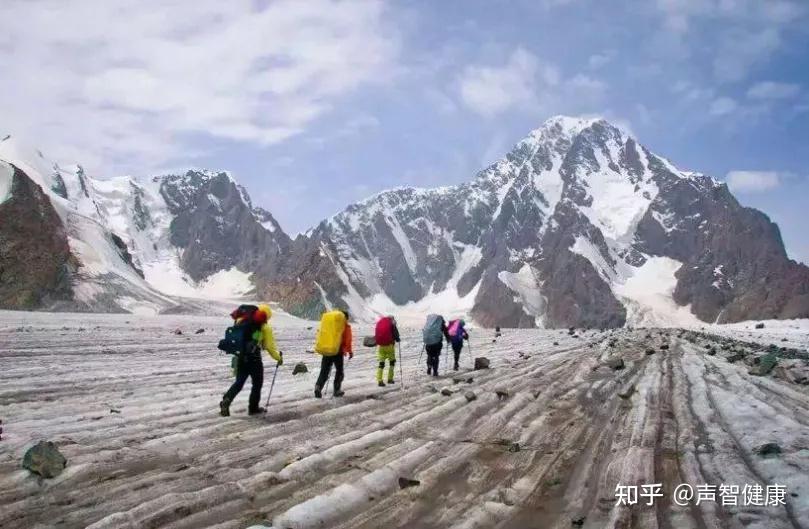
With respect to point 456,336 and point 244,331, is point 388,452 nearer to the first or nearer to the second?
point 244,331

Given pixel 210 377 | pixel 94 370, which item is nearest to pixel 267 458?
pixel 210 377

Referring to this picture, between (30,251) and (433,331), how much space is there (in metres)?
106

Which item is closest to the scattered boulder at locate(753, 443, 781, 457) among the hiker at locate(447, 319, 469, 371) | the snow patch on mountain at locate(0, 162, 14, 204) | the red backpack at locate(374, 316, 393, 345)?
the red backpack at locate(374, 316, 393, 345)

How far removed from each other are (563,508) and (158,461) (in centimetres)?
505

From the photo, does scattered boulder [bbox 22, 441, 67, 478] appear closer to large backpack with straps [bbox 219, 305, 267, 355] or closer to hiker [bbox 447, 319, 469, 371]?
large backpack with straps [bbox 219, 305, 267, 355]

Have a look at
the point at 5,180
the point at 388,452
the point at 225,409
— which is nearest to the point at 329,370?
the point at 225,409

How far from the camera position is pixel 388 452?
8672 mm

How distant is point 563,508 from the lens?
651 centimetres

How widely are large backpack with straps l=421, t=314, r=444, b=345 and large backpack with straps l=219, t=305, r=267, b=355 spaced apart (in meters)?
9.07

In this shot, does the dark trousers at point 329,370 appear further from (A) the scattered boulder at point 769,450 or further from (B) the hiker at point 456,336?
(A) the scattered boulder at point 769,450

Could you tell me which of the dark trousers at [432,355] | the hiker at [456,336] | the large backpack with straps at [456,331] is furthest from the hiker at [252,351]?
the large backpack with straps at [456,331]

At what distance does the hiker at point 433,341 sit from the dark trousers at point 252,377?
8.41 meters

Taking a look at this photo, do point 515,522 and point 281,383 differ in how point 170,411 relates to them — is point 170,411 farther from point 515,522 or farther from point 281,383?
point 515,522

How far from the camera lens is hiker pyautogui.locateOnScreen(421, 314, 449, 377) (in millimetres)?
19766
